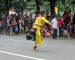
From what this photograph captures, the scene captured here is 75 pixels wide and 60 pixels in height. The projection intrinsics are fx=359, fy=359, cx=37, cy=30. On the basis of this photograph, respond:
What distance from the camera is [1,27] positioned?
34.7 m

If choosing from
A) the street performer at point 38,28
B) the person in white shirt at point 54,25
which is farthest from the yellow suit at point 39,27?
the person in white shirt at point 54,25

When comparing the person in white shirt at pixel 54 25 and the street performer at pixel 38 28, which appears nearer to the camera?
the street performer at pixel 38 28

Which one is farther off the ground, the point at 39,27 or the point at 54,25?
the point at 39,27

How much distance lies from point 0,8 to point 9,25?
882 cm

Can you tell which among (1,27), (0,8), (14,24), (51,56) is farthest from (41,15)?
(0,8)

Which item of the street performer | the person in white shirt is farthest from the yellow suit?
the person in white shirt

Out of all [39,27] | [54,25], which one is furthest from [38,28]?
[54,25]

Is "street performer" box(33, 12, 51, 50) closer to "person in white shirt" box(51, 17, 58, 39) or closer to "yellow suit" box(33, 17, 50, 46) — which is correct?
"yellow suit" box(33, 17, 50, 46)

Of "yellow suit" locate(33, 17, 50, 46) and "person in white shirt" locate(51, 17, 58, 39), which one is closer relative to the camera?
"yellow suit" locate(33, 17, 50, 46)

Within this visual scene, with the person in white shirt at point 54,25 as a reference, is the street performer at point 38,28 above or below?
above

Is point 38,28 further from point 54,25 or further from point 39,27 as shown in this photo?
A: point 54,25

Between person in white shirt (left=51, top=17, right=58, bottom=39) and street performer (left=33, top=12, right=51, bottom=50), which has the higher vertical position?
street performer (left=33, top=12, right=51, bottom=50)

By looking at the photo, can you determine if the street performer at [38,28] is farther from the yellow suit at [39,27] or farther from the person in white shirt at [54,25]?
the person in white shirt at [54,25]

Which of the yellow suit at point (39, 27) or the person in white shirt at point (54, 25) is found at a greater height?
the yellow suit at point (39, 27)
